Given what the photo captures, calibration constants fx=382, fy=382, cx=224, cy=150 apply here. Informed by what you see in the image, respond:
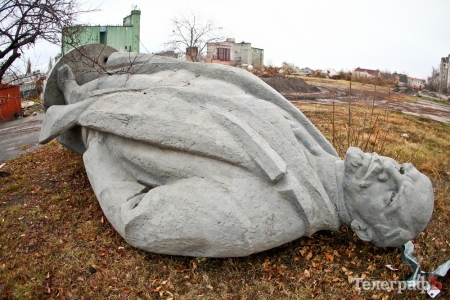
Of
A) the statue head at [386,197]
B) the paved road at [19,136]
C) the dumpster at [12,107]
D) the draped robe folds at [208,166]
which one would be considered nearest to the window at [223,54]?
the paved road at [19,136]

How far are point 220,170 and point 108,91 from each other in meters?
1.52

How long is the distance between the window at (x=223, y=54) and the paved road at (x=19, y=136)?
12322mm

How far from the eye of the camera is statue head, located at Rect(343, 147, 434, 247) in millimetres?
2602

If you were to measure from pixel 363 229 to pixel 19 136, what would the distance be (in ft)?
28.6

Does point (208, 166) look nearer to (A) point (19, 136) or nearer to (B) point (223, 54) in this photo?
(A) point (19, 136)

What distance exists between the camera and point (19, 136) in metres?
9.14

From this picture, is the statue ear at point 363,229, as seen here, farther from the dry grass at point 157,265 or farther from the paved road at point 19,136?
the paved road at point 19,136

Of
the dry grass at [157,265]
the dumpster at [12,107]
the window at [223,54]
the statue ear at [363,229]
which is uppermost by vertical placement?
the window at [223,54]

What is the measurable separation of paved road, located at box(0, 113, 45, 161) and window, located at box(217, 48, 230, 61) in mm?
12322

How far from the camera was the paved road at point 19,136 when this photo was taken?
7426mm

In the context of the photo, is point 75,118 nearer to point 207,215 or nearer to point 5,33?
point 207,215

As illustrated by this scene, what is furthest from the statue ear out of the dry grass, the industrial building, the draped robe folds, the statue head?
the industrial building

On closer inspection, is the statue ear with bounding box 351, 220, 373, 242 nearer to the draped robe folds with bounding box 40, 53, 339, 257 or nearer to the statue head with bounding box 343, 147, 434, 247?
the statue head with bounding box 343, 147, 434, 247

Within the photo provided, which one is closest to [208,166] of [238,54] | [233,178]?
[233,178]
